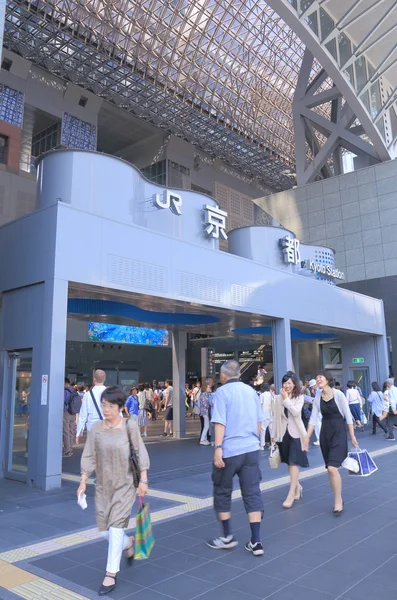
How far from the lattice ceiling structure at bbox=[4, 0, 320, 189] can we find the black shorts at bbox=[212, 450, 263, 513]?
26.2 metres

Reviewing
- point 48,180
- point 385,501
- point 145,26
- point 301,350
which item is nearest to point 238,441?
point 385,501

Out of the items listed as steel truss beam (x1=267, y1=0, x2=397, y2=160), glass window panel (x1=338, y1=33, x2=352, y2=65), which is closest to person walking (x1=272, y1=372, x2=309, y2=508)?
steel truss beam (x1=267, y1=0, x2=397, y2=160)

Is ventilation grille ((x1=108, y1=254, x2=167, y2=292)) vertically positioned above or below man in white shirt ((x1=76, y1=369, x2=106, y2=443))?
above

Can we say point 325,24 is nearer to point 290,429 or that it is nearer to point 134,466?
point 290,429

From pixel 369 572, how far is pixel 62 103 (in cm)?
3188

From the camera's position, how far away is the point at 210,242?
11492mm

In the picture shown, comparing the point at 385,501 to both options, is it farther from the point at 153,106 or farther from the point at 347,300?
the point at 153,106

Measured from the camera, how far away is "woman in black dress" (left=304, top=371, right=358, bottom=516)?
534cm

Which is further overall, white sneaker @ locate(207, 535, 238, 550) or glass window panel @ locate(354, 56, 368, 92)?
glass window panel @ locate(354, 56, 368, 92)

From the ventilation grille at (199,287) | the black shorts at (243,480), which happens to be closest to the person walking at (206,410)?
the ventilation grille at (199,287)

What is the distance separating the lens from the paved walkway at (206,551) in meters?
3.39

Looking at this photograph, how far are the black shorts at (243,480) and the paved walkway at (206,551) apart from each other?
43cm

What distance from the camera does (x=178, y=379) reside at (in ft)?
48.2

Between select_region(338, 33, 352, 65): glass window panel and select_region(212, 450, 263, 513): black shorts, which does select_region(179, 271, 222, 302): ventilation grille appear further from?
select_region(338, 33, 352, 65): glass window panel
